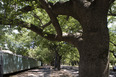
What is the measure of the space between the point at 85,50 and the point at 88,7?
1.44 m

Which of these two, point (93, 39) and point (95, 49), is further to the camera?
point (93, 39)


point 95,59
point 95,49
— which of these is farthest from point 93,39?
point 95,59

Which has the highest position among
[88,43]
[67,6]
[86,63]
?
[67,6]

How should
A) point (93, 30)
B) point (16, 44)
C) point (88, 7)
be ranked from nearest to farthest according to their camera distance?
point (93, 30) → point (88, 7) → point (16, 44)

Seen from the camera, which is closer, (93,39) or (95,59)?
(95,59)

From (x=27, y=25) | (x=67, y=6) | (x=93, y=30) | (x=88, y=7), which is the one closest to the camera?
(x=93, y=30)

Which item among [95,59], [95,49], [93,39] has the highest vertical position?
[93,39]

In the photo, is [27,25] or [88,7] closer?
[88,7]

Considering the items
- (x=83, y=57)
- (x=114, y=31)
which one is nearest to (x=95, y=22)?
(x=83, y=57)

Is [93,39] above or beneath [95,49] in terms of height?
above

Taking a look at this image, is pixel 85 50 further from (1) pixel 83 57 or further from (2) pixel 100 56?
(2) pixel 100 56

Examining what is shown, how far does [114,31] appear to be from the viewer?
15.5 metres

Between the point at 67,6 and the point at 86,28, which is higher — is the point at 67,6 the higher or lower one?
the higher one

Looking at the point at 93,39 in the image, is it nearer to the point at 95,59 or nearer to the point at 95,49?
the point at 95,49
